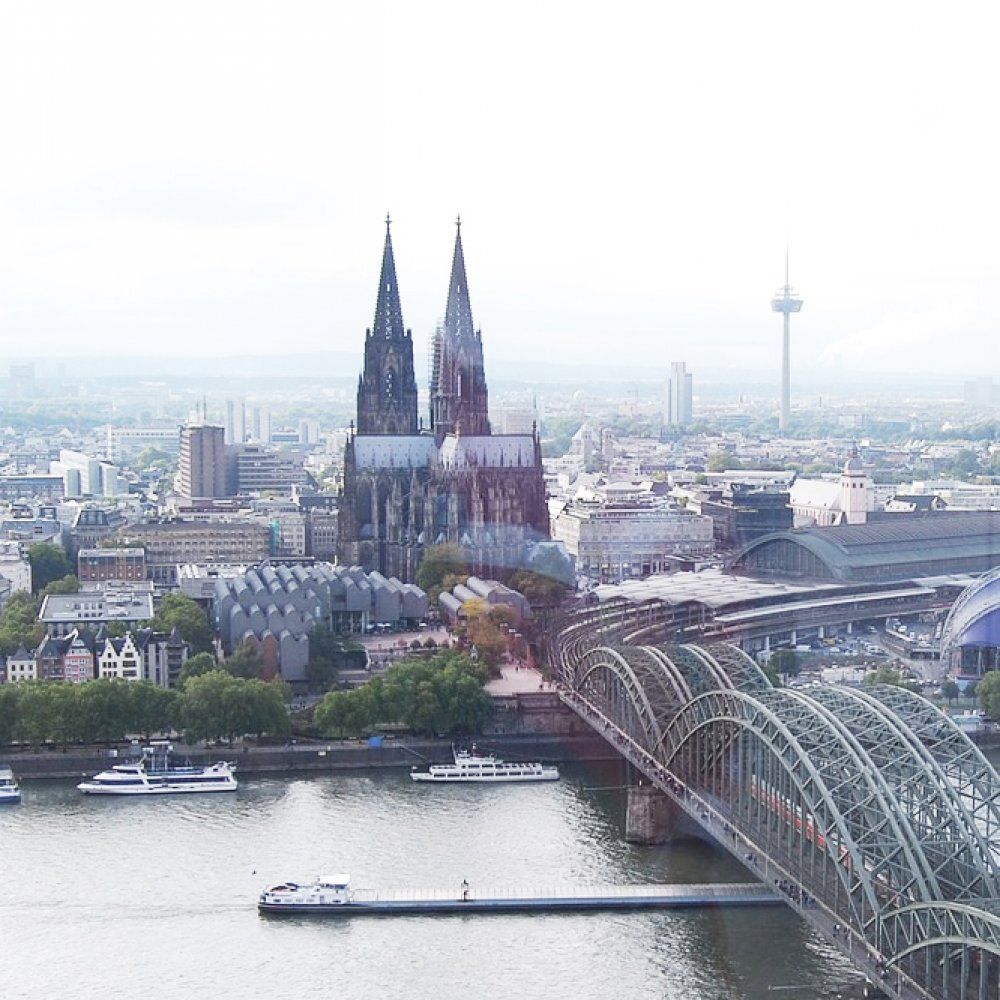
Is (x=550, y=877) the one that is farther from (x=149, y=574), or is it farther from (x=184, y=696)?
(x=149, y=574)

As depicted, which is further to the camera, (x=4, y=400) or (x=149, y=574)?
(x=4, y=400)

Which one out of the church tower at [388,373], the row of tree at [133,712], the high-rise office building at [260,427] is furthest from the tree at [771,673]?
the high-rise office building at [260,427]

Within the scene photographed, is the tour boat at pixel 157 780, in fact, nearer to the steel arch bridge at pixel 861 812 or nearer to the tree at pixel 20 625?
the steel arch bridge at pixel 861 812

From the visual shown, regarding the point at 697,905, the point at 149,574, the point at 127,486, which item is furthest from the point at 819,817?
the point at 127,486

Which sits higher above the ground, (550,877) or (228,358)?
(228,358)

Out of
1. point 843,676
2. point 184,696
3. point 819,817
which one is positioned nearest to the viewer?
point 819,817

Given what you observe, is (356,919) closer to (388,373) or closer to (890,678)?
(890,678)

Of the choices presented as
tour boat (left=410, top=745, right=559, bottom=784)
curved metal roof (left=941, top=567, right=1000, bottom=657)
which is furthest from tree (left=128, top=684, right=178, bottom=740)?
curved metal roof (left=941, top=567, right=1000, bottom=657)

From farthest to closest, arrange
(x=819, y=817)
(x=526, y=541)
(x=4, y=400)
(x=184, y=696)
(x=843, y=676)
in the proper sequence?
1. (x=4, y=400)
2. (x=526, y=541)
3. (x=843, y=676)
4. (x=184, y=696)
5. (x=819, y=817)
